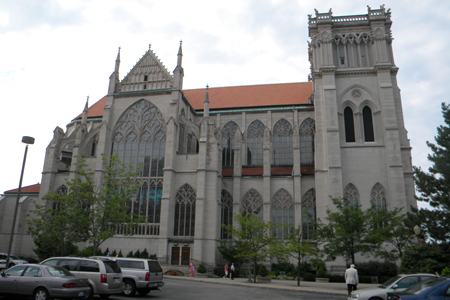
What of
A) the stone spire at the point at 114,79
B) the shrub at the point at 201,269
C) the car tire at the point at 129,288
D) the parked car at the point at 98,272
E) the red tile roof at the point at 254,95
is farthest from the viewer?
the red tile roof at the point at 254,95

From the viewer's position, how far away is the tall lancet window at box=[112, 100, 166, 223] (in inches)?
1366

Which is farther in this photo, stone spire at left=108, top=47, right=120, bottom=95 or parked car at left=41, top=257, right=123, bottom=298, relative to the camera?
stone spire at left=108, top=47, right=120, bottom=95

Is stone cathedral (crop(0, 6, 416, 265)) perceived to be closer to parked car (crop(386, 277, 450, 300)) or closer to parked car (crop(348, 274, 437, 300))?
parked car (crop(348, 274, 437, 300))

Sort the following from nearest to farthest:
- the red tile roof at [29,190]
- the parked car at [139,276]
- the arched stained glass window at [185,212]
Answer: the parked car at [139,276], the arched stained glass window at [185,212], the red tile roof at [29,190]

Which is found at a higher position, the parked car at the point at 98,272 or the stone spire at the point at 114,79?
the stone spire at the point at 114,79

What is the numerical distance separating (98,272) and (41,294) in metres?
2.20

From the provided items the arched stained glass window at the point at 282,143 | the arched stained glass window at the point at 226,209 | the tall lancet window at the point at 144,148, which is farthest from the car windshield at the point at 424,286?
the arched stained glass window at the point at 282,143

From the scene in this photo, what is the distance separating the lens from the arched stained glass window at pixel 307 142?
39.7 meters

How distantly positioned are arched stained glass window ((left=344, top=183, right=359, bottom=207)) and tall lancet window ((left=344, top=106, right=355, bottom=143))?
4923 mm

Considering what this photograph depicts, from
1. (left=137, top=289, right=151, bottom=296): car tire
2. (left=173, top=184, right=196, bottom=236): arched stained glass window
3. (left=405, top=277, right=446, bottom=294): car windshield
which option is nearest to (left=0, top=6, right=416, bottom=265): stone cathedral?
(left=173, top=184, right=196, bottom=236): arched stained glass window

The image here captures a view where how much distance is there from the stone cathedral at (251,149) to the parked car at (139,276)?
1557 cm

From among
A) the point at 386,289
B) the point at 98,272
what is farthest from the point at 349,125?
the point at 98,272

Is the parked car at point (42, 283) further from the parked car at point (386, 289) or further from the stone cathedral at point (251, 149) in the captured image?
the stone cathedral at point (251, 149)

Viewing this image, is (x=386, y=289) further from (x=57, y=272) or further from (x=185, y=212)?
(x=185, y=212)
